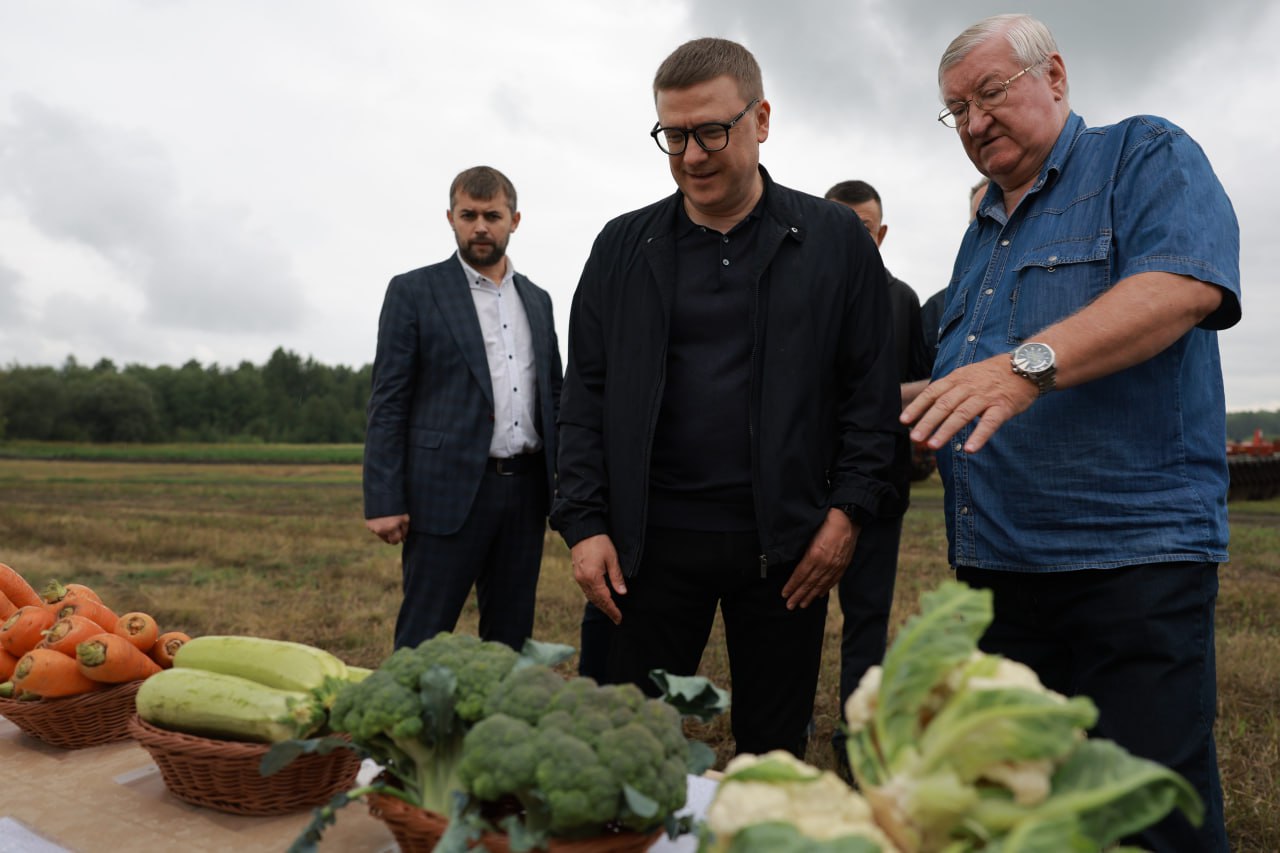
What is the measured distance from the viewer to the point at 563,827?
107 centimetres

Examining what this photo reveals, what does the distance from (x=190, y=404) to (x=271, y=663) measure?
82.5m

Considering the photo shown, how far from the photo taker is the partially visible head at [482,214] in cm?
378

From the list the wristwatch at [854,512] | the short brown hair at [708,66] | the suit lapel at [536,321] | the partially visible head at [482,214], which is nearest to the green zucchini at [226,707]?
the wristwatch at [854,512]

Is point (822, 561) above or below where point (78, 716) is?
above

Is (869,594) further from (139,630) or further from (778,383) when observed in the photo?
(139,630)

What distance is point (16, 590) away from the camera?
2508mm

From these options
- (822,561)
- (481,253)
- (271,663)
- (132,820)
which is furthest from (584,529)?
(481,253)

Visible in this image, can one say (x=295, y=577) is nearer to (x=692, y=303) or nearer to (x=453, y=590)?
Answer: (x=453, y=590)

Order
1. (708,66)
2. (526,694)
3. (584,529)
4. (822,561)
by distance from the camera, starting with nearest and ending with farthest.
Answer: (526,694) → (708,66) → (822,561) → (584,529)

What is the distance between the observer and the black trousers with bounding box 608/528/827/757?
235 cm

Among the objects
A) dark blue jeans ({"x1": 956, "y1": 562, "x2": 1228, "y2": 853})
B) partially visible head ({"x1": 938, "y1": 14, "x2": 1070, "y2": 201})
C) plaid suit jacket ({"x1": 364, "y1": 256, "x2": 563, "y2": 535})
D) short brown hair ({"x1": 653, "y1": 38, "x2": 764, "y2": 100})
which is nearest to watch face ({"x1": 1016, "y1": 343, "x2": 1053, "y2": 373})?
dark blue jeans ({"x1": 956, "y1": 562, "x2": 1228, "y2": 853})

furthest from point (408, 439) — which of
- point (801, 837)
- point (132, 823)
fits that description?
point (801, 837)

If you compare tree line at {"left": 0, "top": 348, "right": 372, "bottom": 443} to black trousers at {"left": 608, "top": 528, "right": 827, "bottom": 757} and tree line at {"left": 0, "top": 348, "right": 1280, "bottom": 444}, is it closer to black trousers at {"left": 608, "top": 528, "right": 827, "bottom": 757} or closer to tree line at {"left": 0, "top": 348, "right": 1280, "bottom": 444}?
tree line at {"left": 0, "top": 348, "right": 1280, "bottom": 444}

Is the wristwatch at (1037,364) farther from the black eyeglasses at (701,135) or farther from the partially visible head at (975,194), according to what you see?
the partially visible head at (975,194)
